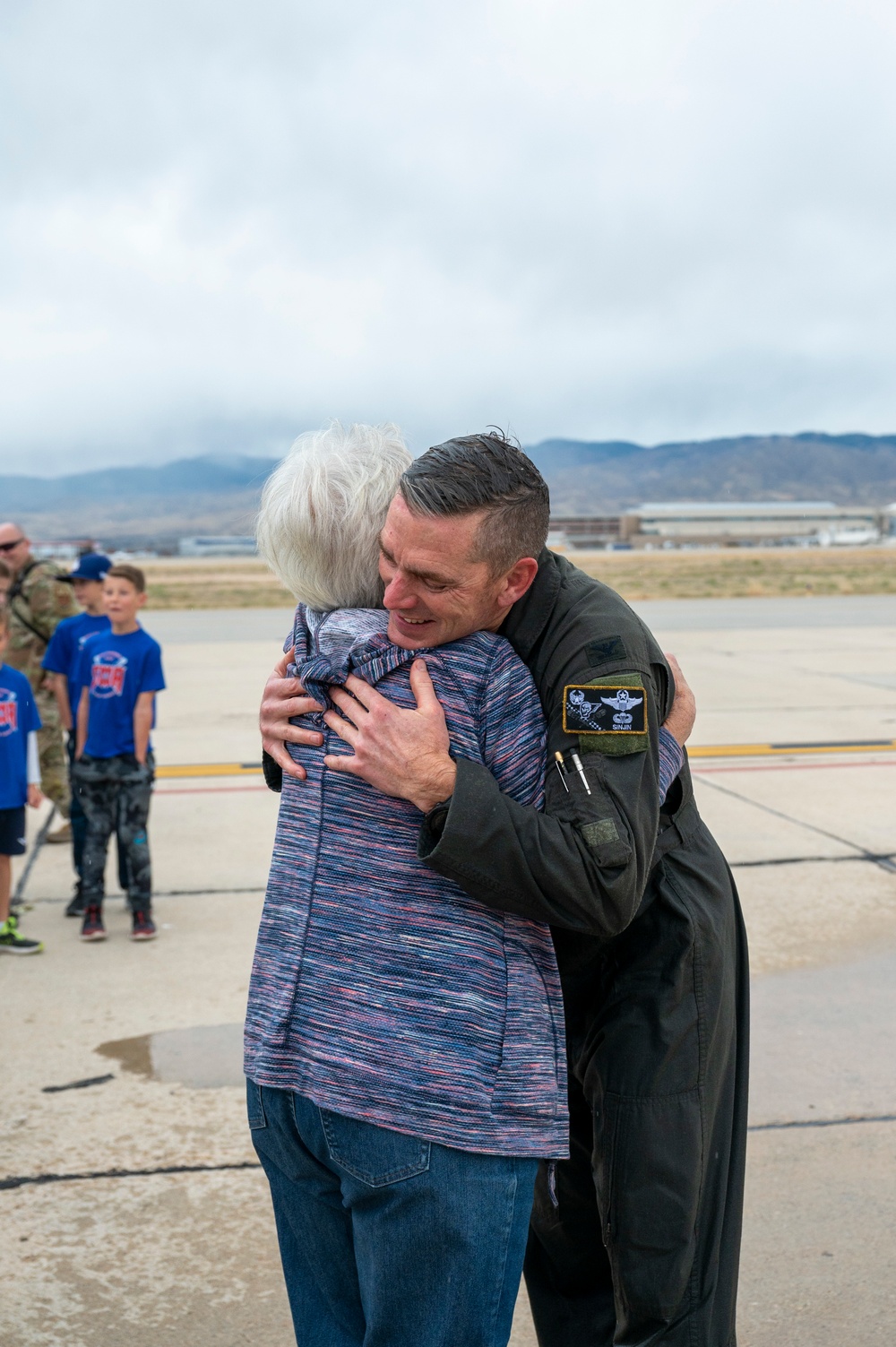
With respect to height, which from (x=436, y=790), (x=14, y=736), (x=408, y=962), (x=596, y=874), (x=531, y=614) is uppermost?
(x=531, y=614)

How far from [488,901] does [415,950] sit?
120mm

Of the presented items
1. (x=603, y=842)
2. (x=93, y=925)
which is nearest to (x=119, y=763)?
(x=93, y=925)

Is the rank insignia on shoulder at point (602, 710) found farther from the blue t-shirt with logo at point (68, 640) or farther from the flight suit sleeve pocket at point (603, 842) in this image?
the blue t-shirt with logo at point (68, 640)

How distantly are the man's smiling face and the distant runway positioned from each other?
16326 millimetres

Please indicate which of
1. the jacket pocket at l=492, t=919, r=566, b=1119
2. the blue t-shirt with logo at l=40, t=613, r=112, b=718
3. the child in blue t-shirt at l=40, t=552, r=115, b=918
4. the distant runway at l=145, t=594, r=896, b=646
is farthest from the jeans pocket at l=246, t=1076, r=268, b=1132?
the distant runway at l=145, t=594, r=896, b=646

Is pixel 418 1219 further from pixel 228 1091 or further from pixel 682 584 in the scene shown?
pixel 682 584

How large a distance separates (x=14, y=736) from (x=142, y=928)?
973 millimetres

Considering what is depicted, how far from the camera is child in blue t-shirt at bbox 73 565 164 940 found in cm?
512

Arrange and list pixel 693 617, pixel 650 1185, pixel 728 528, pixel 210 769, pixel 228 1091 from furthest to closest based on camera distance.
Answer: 1. pixel 728 528
2. pixel 693 617
3. pixel 210 769
4. pixel 228 1091
5. pixel 650 1185

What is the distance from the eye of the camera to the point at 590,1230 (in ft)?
6.81

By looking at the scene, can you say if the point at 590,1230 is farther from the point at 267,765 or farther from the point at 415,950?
the point at 267,765

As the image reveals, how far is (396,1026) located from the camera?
153cm

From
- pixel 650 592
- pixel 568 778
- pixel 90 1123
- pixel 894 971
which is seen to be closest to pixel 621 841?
pixel 568 778

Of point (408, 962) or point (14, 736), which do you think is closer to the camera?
point (408, 962)
